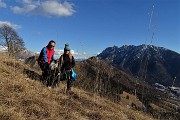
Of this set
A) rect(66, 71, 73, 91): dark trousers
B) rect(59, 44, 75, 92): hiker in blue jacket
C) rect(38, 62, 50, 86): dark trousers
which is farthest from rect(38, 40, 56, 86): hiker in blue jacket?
rect(66, 71, 73, 91): dark trousers

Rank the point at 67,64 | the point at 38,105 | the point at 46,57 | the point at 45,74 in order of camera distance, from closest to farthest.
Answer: the point at 38,105 → the point at 45,74 → the point at 46,57 → the point at 67,64

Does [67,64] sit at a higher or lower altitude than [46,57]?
lower

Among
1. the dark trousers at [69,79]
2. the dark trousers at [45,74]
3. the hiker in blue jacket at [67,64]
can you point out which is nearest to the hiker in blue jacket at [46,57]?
A: the dark trousers at [45,74]

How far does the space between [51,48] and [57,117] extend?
422 centimetres

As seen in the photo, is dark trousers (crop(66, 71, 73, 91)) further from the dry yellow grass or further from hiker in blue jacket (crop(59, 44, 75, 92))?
the dry yellow grass

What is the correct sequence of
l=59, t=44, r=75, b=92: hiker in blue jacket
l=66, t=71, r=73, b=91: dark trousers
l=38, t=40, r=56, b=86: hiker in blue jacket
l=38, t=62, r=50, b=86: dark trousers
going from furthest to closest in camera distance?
l=59, t=44, r=75, b=92: hiker in blue jacket, l=66, t=71, r=73, b=91: dark trousers, l=38, t=40, r=56, b=86: hiker in blue jacket, l=38, t=62, r=50, b=86: dark trousers

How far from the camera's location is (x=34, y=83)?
8047 millimetres

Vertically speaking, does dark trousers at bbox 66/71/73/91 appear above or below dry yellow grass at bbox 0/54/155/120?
above

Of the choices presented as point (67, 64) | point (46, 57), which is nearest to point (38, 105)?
point (46, 57)

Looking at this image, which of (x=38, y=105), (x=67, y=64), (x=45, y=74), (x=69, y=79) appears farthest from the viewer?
(x=67, y=64)

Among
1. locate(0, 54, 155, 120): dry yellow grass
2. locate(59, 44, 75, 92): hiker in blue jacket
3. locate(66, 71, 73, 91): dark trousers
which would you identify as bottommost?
locate(0, 54, 155, 120): dry yellow grass

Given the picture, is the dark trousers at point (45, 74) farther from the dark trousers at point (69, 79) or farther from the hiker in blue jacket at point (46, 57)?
the dark trousers at point (69, 79)

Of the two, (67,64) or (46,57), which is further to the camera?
(67,64)

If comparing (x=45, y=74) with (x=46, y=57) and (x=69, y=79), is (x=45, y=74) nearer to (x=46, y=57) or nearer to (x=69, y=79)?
(x=46, y=57)
